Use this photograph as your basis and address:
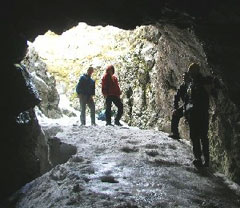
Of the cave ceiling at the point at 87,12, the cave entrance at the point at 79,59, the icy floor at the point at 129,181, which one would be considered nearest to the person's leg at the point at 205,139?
the icy floor at the point at 129,181

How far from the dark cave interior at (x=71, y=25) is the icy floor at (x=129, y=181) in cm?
149

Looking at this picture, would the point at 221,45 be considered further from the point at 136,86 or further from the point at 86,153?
the point at 136,86

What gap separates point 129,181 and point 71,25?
511cm

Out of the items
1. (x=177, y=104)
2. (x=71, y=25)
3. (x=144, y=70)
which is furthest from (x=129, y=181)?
(x=144, y=70)

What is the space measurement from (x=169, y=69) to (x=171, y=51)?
103 cm

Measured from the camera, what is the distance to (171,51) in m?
15.3

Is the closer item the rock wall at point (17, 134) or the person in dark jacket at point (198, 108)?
the person in dark jacket at point (198, 108)

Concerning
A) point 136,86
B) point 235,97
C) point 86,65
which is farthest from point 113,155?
point 86,65

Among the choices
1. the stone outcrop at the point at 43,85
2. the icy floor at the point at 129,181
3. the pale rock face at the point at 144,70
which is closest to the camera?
the icy floor at the point at 129,181

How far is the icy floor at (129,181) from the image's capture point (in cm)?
706

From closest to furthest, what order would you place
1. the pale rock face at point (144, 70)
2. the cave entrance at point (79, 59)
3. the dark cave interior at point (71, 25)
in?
the dark cave interior at point (71, 25), the pale rock face at point (144, 70), the cave entrance at point (79, 59)

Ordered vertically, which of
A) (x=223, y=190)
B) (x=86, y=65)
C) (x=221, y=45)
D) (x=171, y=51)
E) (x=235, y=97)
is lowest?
(x=223, y=190)

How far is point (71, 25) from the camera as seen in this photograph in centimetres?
1073

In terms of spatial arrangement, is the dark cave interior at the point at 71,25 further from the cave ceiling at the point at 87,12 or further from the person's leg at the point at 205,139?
the person's leg at the point at 205,139
